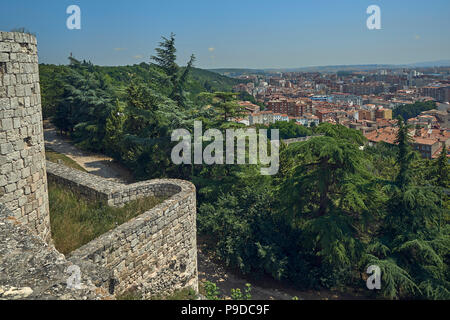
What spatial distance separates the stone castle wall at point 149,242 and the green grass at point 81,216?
33cm

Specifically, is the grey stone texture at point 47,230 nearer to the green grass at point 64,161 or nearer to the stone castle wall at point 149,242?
the stone castle wall at point 149,242

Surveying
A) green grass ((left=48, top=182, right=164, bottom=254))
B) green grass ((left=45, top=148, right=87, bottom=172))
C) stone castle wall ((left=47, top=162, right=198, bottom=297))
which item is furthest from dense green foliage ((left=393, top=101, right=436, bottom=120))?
green grass ((left=48, top=182, right=164, bottom=254))

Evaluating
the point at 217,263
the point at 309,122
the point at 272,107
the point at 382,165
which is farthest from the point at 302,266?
the point at 272,107

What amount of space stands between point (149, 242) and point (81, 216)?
1.75 meters

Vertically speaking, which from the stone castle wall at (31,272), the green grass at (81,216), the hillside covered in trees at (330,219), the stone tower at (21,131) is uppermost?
the stone tower at (21,131)

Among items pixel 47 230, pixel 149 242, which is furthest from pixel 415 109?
pixel 47 230

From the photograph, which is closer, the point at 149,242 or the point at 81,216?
the point at 149,242

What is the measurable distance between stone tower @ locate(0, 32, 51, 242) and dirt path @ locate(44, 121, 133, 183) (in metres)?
13.8

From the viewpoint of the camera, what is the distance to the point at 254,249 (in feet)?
38.2

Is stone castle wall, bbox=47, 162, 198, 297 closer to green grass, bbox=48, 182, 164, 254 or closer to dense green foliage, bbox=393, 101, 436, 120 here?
green grass, bbox=48, 182, 164, 254

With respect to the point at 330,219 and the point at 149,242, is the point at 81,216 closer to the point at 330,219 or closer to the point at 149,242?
the point at 149,242

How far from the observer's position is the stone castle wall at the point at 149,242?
5.40 metres

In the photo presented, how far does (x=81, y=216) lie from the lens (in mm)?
6949

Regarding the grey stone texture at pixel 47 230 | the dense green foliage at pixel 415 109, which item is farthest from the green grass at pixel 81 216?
the dense green foliage at pixel 415 109
